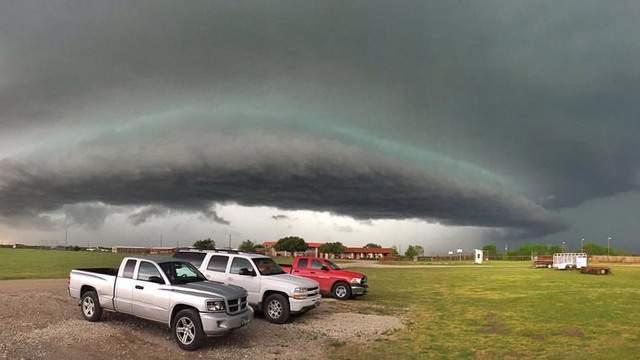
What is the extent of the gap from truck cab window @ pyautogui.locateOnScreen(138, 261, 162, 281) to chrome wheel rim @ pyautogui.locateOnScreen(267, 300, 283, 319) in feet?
13.2

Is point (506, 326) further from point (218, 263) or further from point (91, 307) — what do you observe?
point (91, 307)

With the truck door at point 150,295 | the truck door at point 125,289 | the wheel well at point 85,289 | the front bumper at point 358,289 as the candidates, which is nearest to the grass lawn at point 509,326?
the front bumper at point 358,289

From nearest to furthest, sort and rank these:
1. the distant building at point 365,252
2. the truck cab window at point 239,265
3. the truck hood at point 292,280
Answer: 1. the truck hood at point 292,280
2. the truck cab window at point 239,265
3. the distant building at point 365,252

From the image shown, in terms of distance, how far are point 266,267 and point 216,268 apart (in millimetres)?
1652

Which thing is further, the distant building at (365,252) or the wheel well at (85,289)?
the distant building at (365,252)

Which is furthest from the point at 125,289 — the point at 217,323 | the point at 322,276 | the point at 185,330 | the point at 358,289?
the point at 358,289

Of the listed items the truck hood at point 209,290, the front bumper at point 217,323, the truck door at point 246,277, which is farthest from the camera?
the truck door at point 246,277

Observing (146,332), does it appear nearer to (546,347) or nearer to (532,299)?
(546,347)

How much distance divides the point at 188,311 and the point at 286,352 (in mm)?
2562

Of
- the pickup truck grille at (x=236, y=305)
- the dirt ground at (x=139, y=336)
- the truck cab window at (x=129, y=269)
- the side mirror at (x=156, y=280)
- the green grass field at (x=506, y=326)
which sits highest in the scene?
the truck cab window at (x=129, y=269)

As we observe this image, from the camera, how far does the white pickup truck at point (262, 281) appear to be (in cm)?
1413

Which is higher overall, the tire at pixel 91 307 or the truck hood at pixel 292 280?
the truck hood at pixel 292 280

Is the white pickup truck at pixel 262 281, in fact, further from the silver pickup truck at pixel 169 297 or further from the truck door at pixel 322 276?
the truck door at pixel 322 276

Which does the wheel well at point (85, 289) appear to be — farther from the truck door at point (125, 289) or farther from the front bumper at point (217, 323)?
the front bumper at point (217, 323)
